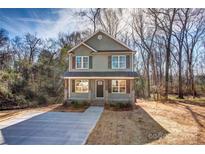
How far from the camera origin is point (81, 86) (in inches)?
391

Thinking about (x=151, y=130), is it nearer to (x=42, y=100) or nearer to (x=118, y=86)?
(x=118, y=86)

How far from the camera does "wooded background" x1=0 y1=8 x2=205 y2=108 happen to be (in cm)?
905

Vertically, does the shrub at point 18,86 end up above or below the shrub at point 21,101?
above

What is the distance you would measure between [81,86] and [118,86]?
5.88ft

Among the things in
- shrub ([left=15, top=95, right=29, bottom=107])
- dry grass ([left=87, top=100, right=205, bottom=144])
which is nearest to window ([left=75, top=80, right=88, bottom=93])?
shrub ([left=15, top=95, right=29, bottom=107])

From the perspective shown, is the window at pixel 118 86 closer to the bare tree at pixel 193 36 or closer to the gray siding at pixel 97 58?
the gray siding at pixel 97 58

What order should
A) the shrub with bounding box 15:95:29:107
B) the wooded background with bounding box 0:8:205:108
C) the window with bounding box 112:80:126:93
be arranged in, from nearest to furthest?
the wooded background with bounding box 0:8:205:108, the window with bounding box 112:80:126:93, the shrub with bounding box 15:95:29:107

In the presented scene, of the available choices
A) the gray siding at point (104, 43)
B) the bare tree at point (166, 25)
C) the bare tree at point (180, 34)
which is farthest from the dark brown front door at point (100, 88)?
the bare tree at point (180, 34)

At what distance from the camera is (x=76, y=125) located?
5.65 m

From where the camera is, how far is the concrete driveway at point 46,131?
4.42 metres

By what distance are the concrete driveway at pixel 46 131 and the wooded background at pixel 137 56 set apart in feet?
10.9

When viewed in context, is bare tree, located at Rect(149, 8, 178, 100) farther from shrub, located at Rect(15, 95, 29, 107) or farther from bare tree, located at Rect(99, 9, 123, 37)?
shrub, located at Rect(15, 95, 29, 107)

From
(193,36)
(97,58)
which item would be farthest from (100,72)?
(193,36)

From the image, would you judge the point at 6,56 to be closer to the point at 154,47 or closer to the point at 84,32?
the point at 84,32
